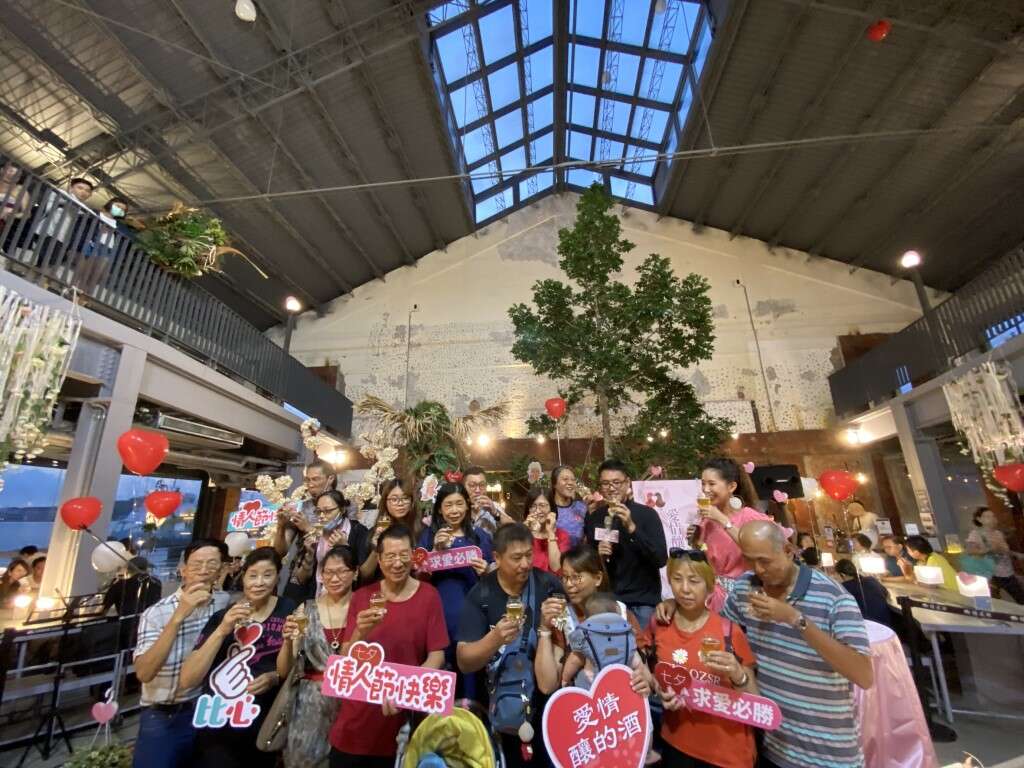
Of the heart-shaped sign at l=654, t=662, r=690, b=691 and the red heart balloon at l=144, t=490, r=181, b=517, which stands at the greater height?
the red heart balloon at l=144, t=490, r=181, b=517

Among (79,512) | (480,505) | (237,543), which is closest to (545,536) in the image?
(480,505)

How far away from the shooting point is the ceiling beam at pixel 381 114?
611cm

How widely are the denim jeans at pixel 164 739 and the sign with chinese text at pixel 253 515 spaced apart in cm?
147

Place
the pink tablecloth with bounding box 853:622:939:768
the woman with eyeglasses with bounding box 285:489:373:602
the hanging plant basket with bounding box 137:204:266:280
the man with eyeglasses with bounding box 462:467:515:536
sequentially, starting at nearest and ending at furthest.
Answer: the pink tablecloth with bounding box 853:622:939:768 < the woman with eyeglasses with bounding box 285:489:373:602 < the man with eyeglasses with bounding box 462:467:515:536 < the hanging plant basket with bounding box 137:204:266:280

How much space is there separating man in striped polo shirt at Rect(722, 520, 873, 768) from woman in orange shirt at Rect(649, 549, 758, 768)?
0.32 feet

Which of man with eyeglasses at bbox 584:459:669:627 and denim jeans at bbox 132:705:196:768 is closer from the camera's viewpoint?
denim jeans at bbox 132:705:196:768

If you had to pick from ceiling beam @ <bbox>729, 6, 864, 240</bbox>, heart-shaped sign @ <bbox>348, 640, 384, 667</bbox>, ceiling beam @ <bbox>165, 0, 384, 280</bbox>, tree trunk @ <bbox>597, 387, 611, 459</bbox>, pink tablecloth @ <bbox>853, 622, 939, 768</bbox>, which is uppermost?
ceiling beam @ <bbox>729, 6, 864, 240</bbox>

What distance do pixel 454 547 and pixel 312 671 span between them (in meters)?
0.76

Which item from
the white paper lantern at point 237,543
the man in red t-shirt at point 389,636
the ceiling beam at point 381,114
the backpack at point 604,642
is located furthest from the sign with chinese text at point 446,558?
the ceiling beam at point 381,114

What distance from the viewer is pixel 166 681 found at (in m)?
1.85

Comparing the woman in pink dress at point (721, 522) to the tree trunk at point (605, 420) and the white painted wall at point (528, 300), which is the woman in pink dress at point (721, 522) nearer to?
the tree trunk at point (605, 420)

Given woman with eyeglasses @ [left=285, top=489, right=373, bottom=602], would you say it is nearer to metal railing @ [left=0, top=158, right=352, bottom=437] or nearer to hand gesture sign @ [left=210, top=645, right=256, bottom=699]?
hand gesture sign @ [left=210, top=645, right=256, bottom=699]

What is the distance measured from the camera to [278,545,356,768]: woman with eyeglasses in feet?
5.87

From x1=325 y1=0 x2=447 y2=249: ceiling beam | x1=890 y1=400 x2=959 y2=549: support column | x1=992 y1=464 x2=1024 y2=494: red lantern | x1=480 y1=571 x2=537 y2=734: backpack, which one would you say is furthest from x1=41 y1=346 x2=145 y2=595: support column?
x1=890 y1=400 x2=959 y2=549: support column
